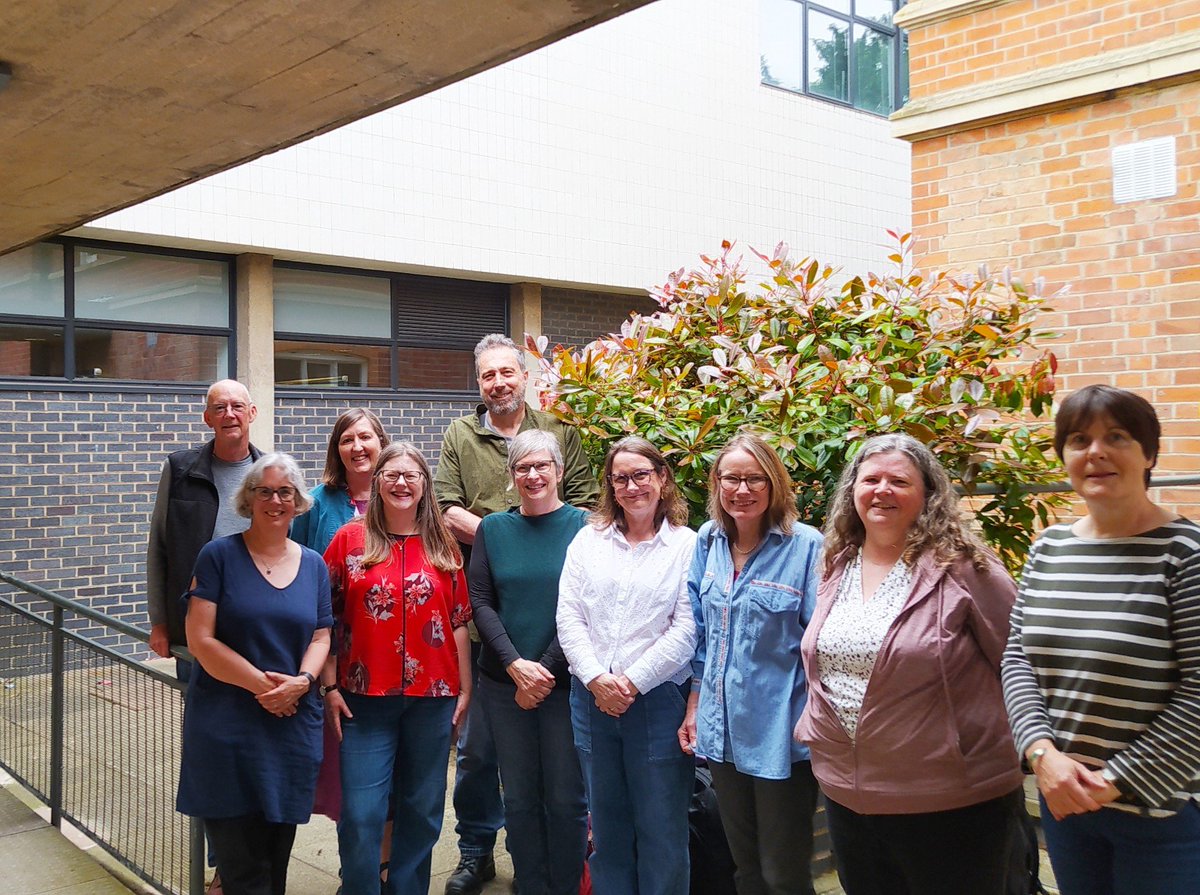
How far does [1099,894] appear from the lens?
8.57 ft

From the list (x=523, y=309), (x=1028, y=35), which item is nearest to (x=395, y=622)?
(x=1028, y=35)

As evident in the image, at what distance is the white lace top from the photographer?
2922 mm

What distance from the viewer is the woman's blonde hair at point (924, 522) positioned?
9.62 feet

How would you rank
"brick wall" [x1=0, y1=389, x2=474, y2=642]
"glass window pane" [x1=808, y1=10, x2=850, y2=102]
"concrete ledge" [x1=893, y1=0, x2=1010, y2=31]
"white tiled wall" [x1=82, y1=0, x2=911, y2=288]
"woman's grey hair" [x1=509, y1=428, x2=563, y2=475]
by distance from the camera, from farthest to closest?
"glass window pane" [x1=808, y1=10, x2=850, y2=102], "white tiled wall" [x1=82, y1=0, x2=911, y2=288], "brick wall" [x1=0, y1=389, x2=474, y2=642], "concrete ledge" [x1=893, y1=0, x2=1010, y2=31], "woman's grey hair" [x1=509, y1=428, x2=563, y2=475]

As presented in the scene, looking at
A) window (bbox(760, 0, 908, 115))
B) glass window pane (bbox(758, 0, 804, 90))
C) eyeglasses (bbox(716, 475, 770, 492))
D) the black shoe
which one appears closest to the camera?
eyeglasses (bbox(716, 475, 770, 492))

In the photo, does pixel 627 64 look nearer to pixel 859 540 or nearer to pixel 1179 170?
pixel 1179 170

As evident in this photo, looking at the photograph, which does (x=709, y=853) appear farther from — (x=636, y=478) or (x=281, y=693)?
(x=281, y=693)

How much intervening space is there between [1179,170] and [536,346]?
3.69 metres

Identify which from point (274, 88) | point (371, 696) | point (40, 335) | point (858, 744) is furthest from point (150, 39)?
point (40, 335)

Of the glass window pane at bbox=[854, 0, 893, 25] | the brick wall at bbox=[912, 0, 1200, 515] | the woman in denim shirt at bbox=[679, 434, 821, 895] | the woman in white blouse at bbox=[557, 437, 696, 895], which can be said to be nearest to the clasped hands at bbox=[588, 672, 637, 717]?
the woman in white blouse at bbox=[557, 437, 696, 895]

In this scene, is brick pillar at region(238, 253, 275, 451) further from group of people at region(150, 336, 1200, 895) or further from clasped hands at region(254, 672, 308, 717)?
clasped hands at region(254, 672, 308, 717)

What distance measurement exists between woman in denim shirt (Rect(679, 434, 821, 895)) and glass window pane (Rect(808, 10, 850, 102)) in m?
12.6

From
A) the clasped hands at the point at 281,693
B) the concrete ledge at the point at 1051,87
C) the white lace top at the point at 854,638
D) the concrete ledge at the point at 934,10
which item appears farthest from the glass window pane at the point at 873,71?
the clasped hands at the point at 281,693

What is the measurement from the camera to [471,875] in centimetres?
439
